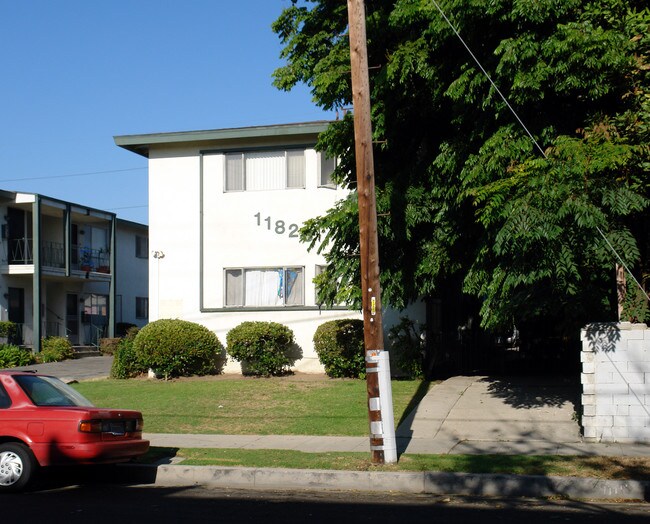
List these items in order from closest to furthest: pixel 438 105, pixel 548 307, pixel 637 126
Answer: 1. pixel 637 126
2. pixel 548 307
3. pixel 438 105

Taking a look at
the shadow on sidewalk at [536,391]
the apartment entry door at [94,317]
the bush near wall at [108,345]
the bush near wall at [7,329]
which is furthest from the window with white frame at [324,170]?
the apartment entry door at [94,317]

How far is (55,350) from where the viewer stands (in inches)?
1160

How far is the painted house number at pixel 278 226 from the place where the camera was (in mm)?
21375

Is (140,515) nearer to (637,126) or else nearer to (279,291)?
(637,126)

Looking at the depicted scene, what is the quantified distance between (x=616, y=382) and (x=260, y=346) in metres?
9.66

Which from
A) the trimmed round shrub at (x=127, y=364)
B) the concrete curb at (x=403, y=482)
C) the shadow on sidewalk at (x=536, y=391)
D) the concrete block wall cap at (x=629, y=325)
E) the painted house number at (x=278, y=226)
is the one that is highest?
the painted house number at (x=278, y=226)

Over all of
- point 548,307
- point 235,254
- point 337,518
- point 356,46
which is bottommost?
point 337,518

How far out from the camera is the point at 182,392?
18.5 m

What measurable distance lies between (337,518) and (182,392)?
10512 millimetres

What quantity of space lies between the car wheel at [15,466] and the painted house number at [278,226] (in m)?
12.1

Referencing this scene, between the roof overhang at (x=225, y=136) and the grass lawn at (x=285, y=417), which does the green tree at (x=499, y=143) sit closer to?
the grass lawn at (x=285, y=417)

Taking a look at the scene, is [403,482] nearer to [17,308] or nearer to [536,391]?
[536,391]

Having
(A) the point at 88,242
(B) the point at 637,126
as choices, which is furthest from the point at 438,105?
(A) the point at 88,242

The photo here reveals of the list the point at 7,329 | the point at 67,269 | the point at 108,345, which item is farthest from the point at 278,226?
the point at 67,269
